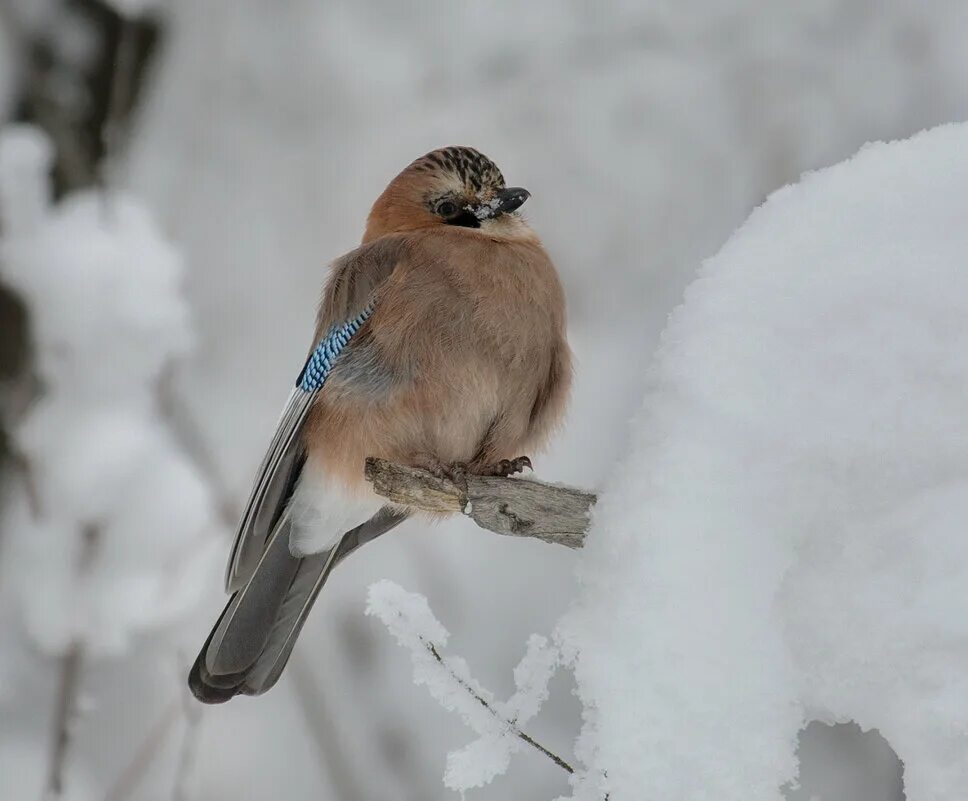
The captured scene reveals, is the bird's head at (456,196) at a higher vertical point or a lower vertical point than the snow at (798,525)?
higher

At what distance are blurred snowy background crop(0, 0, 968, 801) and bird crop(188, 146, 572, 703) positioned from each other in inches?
7.4

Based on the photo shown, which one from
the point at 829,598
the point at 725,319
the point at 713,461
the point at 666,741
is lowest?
the point at 666,741

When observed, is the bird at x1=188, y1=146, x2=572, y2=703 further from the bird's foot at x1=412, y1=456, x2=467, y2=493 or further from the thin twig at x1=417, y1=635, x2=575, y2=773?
the thin twig at x1=417, y1=635, x2=575, y2=773

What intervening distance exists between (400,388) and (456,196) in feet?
2.39

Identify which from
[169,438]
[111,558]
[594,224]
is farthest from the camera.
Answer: [594,224]

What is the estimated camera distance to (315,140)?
483cm

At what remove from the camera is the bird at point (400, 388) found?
2746mm

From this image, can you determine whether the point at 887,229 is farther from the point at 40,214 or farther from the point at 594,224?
the point at 594,224

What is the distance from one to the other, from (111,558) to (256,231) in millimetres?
1990

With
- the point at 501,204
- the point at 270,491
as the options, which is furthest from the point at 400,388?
the point at 501,204

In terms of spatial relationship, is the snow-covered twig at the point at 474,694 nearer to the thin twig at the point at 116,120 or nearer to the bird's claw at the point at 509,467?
the bird's claw at the point at 509,467

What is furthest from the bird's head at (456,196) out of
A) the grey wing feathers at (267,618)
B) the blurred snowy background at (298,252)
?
the grey wing feathers at (267,618)

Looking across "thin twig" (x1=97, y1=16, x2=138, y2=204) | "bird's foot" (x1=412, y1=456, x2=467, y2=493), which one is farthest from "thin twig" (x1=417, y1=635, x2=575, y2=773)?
"thin twig" (x1=97, y1=16, x2=138, y2=204)

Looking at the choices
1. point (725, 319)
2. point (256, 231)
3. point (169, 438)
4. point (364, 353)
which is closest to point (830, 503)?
point (725, 319)
